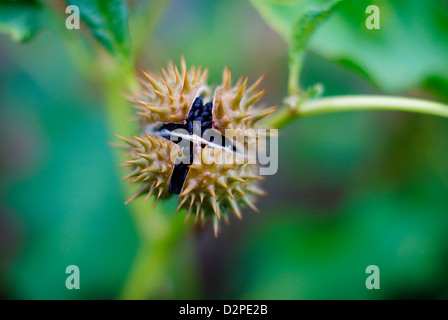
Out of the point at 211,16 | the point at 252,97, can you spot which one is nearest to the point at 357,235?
the point at 252,97

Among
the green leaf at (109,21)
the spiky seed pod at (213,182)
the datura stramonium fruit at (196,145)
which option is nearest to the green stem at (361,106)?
the datura stramonium fruit at (196,145)

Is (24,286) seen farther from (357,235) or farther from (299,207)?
(357,235)

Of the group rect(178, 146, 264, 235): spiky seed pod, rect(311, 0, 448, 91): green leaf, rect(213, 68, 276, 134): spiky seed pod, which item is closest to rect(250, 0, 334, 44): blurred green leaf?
rect(311, 0, 448, 91): green leaf

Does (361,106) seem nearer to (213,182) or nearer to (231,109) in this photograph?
(231,109)

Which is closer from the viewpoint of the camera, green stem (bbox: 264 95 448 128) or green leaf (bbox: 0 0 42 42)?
green stem (bbox: 264 95 448 128)

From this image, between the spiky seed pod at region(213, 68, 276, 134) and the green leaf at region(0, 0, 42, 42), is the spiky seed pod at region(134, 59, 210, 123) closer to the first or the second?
the spiky seed pod at region(213, 68, 276, 134)
